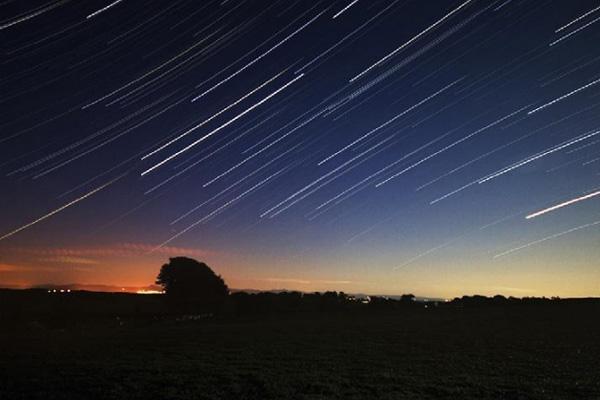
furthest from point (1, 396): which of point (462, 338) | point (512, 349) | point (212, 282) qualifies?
point (212, 282)

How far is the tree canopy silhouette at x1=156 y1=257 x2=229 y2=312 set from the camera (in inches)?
3295

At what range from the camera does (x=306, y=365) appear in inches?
1008

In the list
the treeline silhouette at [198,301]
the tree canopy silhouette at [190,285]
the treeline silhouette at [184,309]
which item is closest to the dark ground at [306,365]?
the treeline silhouette at [184,309]

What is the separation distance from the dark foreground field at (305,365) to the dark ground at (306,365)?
0.05 m

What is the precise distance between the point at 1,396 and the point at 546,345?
30566mm

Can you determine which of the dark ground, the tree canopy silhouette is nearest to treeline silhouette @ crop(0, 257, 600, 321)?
the tree canopy silhouette

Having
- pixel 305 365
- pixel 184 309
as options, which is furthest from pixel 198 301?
pixel 305 365

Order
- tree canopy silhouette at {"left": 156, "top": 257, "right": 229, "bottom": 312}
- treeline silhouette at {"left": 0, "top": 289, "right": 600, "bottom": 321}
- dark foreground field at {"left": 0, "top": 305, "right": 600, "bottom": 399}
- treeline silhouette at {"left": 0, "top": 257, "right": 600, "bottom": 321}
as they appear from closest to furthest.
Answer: dark foreground field at {"left": 0, "top": 305, "right": 600, "bottom": 399} < treeline silhouette at {"left": 0, "top": 289, "right": 600, "bottom": 321} < treeline silhouette at {"left": 0, "top": 257, "right": 600, "bottom": 321} < tree canopy silhouette at {"left": 156, "top": 257, "right": 229, "bottom": 312}

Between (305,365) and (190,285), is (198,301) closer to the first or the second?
(190,285)

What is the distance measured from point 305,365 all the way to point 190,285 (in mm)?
62131

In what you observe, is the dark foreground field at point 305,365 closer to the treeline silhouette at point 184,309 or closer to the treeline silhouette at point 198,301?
the treeline silhouette at point 184,309

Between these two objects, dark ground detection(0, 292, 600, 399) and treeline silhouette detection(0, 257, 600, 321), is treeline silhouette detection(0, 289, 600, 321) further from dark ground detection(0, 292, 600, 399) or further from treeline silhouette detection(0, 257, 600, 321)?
dark ground detection(0, 292, 600, 399)

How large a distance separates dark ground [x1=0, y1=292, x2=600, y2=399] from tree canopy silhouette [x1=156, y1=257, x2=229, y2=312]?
39478 millimetres

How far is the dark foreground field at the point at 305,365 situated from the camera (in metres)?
19.4
